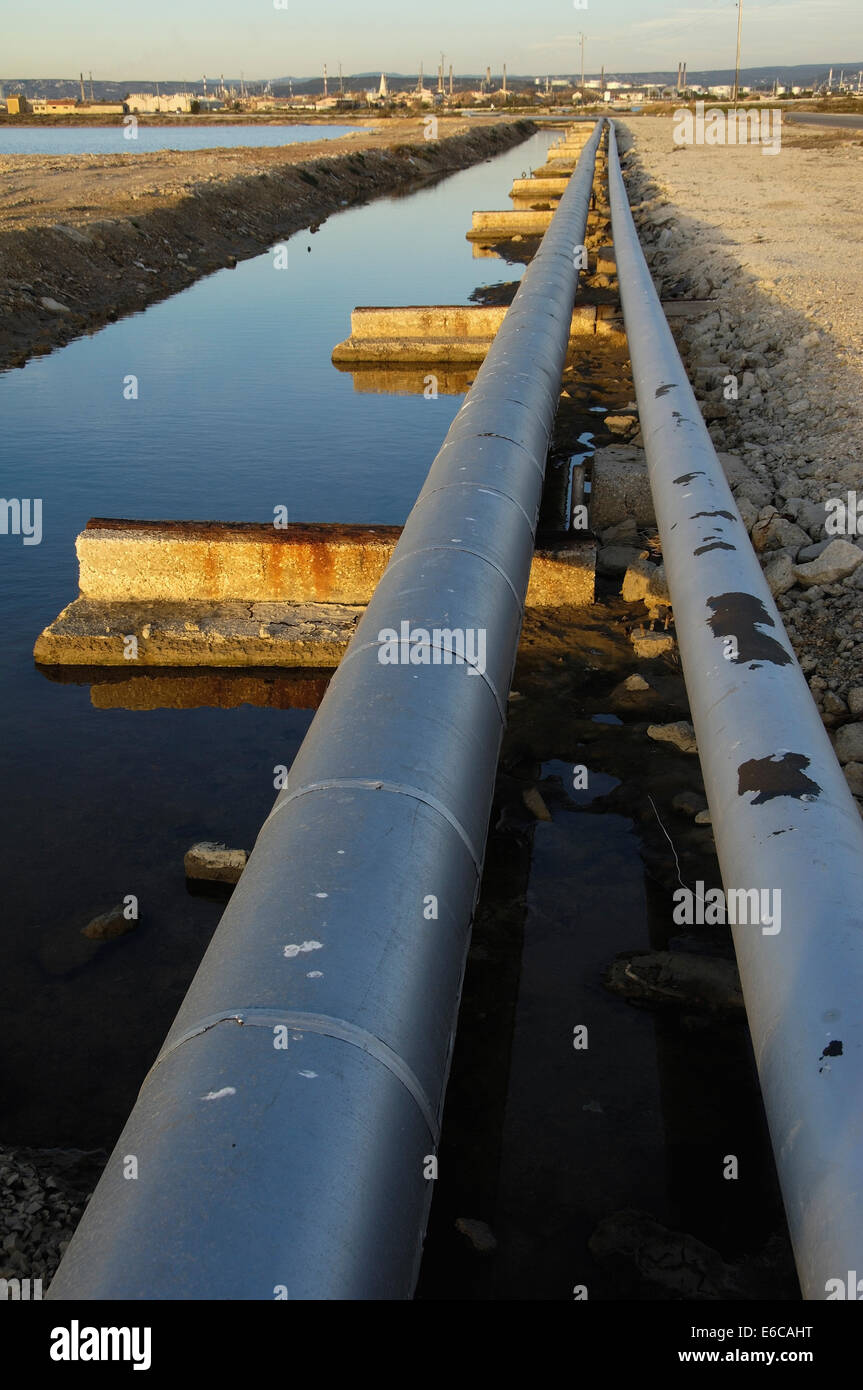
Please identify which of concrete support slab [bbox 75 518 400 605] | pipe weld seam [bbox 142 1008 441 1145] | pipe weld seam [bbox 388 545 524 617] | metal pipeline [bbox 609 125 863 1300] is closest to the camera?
metal pipeline [bbox 609 125 863 1300]

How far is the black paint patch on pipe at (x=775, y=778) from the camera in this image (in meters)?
3.88

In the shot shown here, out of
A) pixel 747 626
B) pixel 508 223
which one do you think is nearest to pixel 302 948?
pixel 747 626

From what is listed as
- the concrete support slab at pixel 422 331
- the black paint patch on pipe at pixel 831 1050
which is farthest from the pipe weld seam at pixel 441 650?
the concrete support slab at pixel 422 331

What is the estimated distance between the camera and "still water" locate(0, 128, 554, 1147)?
5.09 m

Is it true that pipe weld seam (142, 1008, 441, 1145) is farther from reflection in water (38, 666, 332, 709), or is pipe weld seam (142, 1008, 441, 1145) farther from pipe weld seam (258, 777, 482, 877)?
reflection in water (38, 666, 332, 709)

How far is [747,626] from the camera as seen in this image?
199 inches

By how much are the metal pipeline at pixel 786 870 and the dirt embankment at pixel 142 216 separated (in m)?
15.7

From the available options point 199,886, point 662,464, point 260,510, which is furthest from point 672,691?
point 260,510

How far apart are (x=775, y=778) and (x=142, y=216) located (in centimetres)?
2809

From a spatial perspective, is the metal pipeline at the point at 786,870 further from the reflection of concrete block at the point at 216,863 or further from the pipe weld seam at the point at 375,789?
the reflection of concrete block at the point at 216,863

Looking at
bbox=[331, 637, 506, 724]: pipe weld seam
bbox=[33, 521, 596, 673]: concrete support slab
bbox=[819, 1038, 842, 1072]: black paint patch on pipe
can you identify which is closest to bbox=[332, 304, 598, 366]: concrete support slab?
bbox=[33, 521, 596, 673]: concrete support slab

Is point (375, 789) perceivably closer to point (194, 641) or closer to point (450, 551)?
point (450, 551)

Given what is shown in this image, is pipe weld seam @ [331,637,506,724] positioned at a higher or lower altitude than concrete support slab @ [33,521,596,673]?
higher
